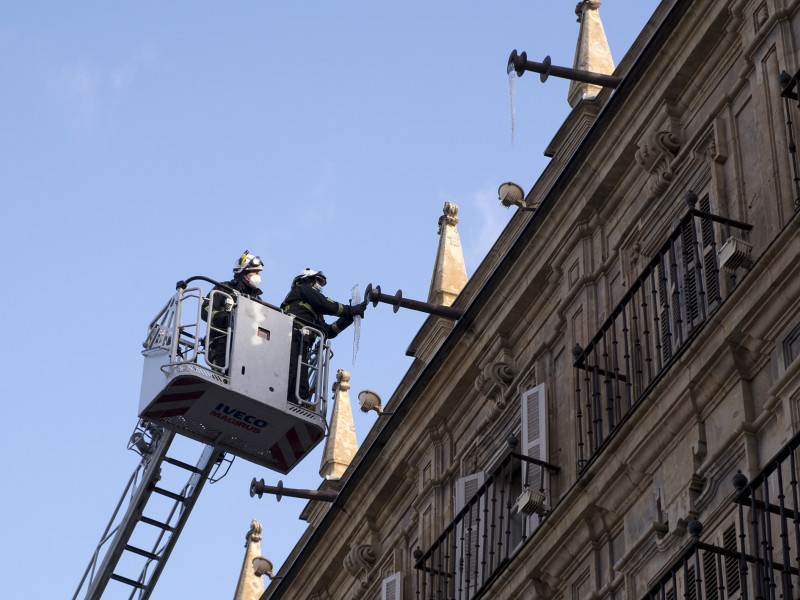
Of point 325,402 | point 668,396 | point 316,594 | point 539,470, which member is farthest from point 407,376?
point 668,396

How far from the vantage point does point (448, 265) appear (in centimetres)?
2106

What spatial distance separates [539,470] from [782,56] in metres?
4.05

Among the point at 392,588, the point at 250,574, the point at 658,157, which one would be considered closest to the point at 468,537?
the point at 392,588

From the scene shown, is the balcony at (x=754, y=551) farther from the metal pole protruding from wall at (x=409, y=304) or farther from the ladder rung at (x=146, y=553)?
the ladder rung at (x=146, y=553)

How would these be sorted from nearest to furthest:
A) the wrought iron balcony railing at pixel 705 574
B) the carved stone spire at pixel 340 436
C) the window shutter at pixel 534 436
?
the wrought iron balcony railing at pixel 705 574 → the window shutter at pixel 534 436 → the carved stone spire at pixel 340 436

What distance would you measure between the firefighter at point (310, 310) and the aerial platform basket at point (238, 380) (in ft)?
0.14

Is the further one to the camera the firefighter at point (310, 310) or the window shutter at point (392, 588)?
the firefighter at point (310, 310)

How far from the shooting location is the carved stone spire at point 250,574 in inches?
1070

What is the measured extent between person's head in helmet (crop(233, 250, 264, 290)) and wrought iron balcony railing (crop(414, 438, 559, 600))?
506 centimetres

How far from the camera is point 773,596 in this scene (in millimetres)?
10297

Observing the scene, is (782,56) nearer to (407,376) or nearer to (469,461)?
(469,461)

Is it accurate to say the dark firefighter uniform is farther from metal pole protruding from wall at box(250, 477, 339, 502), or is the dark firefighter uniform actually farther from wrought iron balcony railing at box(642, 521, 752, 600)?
wrought iron balcony railing at box(642, 521, 752, 600)

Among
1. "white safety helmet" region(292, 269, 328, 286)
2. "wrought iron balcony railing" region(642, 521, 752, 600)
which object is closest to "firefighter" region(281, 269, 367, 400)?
"white safety helmet" region(292, 269, 328, 286)

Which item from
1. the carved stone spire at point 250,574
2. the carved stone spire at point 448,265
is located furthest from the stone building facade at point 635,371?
the carved stone spire at point 250,574
